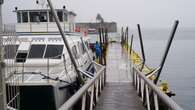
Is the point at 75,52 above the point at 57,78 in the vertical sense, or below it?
above

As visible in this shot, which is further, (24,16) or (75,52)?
(24,16)

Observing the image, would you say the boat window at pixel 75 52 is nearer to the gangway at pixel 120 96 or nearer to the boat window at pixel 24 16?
the gangway at pixel 120 96

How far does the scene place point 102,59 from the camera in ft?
74.2

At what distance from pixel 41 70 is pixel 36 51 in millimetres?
1714

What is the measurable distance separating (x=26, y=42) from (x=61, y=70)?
3.04m

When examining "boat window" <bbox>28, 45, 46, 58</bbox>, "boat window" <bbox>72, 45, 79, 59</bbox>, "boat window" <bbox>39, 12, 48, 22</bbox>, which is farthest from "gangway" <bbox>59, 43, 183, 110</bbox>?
"boat window" <bbox>39, 12, 48, 22</bbox>

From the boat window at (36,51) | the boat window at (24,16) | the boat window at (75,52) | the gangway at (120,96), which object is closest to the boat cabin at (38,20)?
the boat window at (24,16)

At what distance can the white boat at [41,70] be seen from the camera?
1311 cm

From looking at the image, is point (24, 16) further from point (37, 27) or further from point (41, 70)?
point (41, 70)

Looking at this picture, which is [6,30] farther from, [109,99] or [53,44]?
[53,44]

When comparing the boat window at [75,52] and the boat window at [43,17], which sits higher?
the boat window at [43,17]

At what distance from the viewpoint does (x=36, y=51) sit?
1681 centimetres

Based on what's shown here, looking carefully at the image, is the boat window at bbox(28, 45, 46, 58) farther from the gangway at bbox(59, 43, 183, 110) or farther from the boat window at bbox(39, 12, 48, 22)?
the boat window at bbox(39, 12, 48, 22)

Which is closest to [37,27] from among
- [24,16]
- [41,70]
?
[24,16]
